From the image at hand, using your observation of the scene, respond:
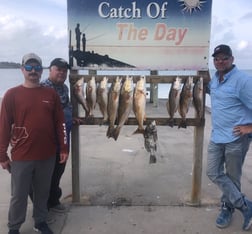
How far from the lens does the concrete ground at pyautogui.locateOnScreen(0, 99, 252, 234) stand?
4.48m

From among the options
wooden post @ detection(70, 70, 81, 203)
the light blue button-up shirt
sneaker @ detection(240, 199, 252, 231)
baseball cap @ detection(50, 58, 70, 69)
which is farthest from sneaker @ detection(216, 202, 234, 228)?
baseball cap @ detection(50, 58, 70, 69)

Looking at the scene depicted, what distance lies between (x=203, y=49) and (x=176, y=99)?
0.78 meters

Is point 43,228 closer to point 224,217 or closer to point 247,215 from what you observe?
point 224,217

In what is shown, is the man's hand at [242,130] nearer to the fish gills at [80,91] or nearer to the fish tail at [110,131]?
the fish tail at [110,131]

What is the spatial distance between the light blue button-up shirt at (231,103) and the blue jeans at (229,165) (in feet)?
0.30

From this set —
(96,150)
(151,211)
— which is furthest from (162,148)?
(151,211)

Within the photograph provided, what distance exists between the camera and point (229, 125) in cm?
427

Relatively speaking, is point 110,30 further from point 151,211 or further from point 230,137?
point 151,211

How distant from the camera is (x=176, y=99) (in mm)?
4656

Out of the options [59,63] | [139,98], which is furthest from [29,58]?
[139,98]

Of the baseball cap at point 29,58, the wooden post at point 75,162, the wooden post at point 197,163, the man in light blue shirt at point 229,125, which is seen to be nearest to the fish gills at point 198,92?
the man in light blue shirt at point 229,125

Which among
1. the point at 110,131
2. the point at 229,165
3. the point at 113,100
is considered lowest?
the point at 229,165

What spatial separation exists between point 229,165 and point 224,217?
64 centimetres

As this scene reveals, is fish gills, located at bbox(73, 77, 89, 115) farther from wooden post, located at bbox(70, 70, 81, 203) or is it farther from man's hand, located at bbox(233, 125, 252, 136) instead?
man's hand, located at bbox(233, 125, 252, 136)
